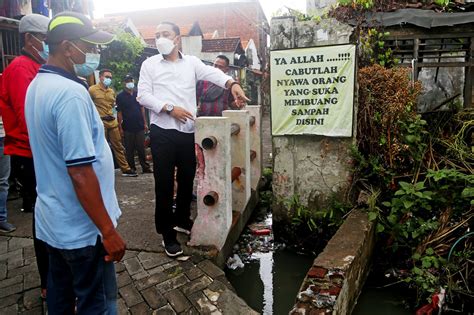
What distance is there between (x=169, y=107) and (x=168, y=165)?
19.4 inches

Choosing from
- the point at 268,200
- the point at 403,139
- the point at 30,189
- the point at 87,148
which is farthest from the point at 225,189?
the point at 268,200

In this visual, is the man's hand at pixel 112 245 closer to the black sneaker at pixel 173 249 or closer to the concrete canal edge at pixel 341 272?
the concrete canal edge at pixel 341 272

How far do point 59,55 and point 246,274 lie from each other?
286cm

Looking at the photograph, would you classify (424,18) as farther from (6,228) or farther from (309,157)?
(6,228)

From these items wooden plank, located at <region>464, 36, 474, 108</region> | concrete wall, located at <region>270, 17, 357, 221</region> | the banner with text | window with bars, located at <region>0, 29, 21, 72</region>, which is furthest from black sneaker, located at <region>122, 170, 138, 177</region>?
wooden plank, located at <region>464, 36, 474, 108</region>

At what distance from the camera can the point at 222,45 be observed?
2253 centimetres

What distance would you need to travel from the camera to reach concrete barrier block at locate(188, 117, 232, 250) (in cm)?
309

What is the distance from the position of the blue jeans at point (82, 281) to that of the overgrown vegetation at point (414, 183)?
270 centimetres

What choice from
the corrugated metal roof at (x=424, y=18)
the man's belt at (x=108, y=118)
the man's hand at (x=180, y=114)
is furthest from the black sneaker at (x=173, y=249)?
the corrugated metal roof at (x=424, y=18)

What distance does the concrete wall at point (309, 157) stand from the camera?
13.1 feet

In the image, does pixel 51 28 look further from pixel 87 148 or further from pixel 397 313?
pixel 397 313

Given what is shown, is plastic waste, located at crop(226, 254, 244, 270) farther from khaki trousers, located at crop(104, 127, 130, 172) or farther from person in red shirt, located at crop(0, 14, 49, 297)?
khaki trousers, located at crop(104, 127, 130, 172)

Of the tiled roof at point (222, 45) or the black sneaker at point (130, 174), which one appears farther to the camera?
the tiled roof at point (222, 45)

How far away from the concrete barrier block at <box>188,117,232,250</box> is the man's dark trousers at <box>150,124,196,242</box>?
0.41 feet
